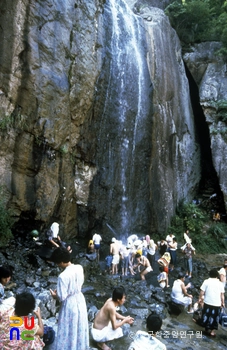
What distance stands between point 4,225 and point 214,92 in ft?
48.3

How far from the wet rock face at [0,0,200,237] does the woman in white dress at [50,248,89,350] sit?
7.03m

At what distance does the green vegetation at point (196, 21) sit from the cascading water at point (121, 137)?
6715mm

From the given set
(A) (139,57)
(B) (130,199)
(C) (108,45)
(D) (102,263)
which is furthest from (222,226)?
(C) (108,45)

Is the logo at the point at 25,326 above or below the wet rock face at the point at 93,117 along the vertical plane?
below

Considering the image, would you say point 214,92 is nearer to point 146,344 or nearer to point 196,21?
point 196,21

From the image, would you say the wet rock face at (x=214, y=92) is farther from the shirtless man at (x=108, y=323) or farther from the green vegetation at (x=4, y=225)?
the shirtless man at (x=108, y=323)

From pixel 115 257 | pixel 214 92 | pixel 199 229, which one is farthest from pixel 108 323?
pixel 214 92

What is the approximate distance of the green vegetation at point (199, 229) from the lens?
14.8m

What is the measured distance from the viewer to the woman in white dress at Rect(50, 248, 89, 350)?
3.38 metres

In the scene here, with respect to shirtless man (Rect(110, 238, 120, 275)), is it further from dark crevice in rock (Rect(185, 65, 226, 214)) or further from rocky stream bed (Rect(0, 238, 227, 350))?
dark crevice in rock (Rect(185, 65, 226, 214))

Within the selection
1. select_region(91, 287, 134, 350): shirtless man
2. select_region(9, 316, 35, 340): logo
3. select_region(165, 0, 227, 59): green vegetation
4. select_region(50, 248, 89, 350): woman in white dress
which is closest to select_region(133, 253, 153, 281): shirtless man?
select_region(91, 287, 134, 350): shirtless man

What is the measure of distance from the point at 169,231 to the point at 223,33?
42.3ft

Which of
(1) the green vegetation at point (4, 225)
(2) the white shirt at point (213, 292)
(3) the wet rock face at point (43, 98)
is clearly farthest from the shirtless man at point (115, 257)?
(2) the white shirt at point (213, 292)

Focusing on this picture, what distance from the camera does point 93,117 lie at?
12.7m
